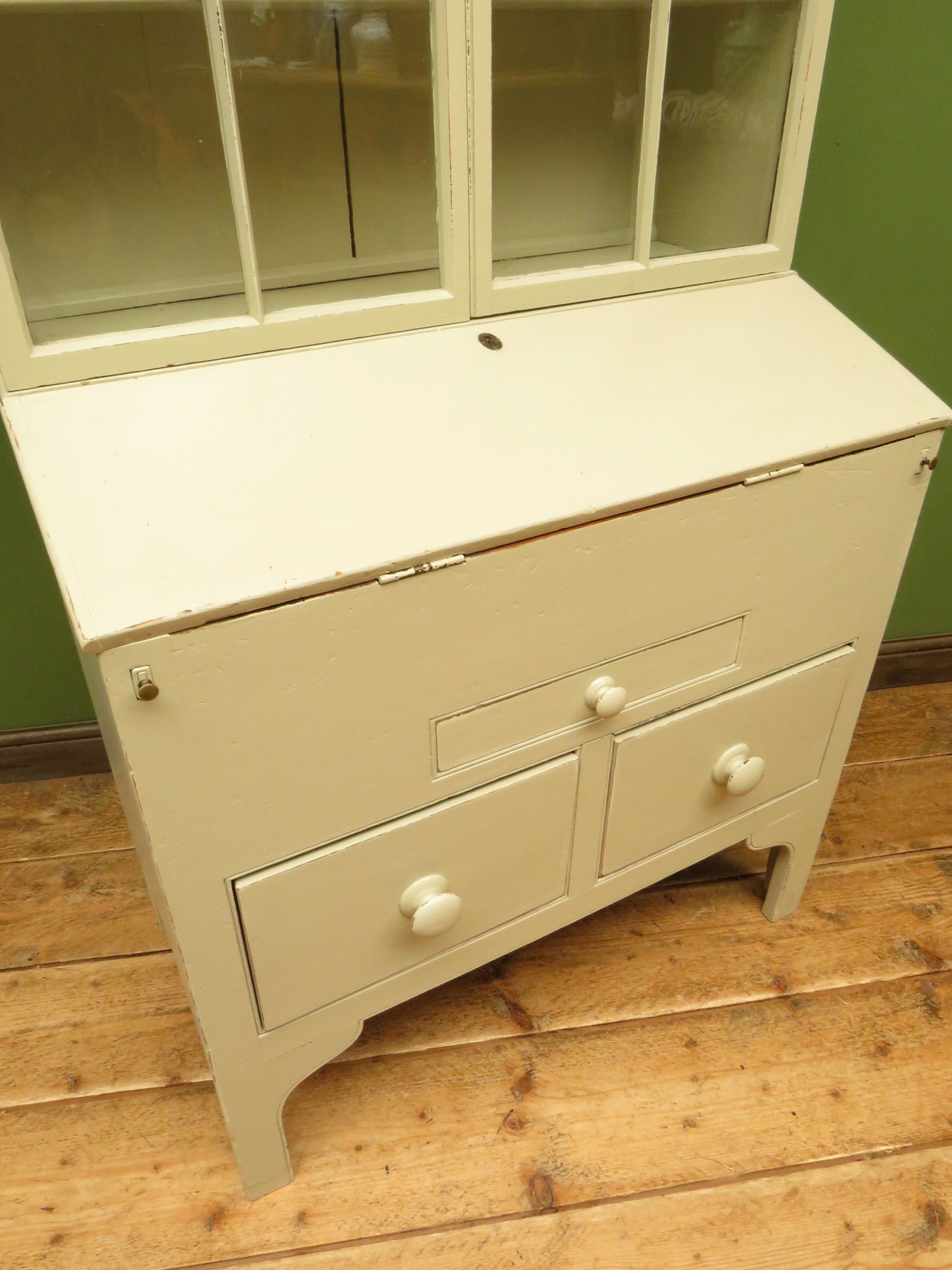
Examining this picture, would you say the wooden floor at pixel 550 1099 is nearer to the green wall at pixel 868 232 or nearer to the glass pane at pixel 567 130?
the green wall at pixel 868 232

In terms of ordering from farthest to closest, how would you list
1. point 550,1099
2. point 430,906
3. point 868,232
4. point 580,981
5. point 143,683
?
point 868,232 < point 580,981 < point 550,1099 < point 430,906 < point 143,683

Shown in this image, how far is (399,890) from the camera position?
2.94ft

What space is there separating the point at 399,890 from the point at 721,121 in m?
0.88

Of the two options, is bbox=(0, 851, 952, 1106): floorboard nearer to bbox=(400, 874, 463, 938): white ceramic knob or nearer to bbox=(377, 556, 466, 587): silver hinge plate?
bbox=(400, 874, 463, 938): white ceramic knob

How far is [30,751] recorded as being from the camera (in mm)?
1513

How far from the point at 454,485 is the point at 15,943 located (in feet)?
3.19

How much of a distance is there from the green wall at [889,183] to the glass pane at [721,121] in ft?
1.04

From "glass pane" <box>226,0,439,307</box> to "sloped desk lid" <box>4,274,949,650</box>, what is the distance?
0.10m

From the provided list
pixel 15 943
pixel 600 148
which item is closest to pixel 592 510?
pixel 600 148

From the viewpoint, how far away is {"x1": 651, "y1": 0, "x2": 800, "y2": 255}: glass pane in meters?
0.95

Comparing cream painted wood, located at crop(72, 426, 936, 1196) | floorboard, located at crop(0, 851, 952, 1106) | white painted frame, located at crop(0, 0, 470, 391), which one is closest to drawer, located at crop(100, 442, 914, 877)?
cream painted wood, located at crop(72, 426, 936, 1196)

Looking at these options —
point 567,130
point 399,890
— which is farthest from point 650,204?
point 399,890

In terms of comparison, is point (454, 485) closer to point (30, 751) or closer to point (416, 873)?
point (416, 873)

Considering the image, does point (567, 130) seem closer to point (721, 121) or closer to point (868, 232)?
point (721, 121)
